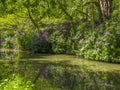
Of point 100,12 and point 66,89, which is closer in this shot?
point 66,89

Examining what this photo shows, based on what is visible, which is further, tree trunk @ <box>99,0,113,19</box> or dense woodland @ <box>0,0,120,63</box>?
tree trunk @ <box>99,0,113,19</box>

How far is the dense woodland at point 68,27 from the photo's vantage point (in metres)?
21.5

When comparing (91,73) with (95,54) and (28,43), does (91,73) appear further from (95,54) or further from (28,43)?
(28,43)

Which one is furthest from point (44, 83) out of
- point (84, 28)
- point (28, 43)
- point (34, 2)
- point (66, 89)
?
point (28, 43)

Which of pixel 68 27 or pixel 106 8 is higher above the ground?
pixel 106 8

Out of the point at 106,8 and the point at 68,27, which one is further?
the point at 68,27

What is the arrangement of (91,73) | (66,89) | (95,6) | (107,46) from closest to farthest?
(66,89), (91,73), (107,46), (95,6)

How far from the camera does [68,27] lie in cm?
2883

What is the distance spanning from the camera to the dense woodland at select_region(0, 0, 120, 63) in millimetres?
21453

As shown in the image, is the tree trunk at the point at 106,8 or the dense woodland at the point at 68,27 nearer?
the dense woodland at the point at 68,27

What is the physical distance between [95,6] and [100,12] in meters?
1.49

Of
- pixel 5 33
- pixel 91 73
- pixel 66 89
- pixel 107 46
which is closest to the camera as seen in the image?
pixel 66 89

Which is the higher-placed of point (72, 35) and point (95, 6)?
point (95, 6)

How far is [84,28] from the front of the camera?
26.6m
